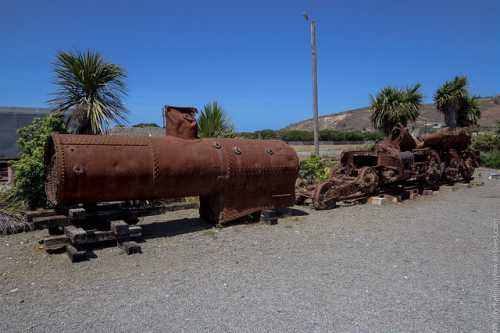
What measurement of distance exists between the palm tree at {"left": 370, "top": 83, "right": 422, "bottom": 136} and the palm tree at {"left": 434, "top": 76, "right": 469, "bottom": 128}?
2779mm

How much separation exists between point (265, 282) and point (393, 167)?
632cm

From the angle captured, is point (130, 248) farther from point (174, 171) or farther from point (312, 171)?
point (312, 171)

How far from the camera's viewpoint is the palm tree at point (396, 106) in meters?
23.6

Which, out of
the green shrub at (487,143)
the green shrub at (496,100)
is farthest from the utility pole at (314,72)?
the green shrub at (496,100)

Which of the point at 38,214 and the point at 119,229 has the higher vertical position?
the point at 38,214

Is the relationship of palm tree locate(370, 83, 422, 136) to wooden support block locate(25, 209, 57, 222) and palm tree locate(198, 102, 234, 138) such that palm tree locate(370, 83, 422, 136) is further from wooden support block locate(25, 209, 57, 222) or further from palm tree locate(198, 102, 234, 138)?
wooden support block locate(25, 209, 57, 222)

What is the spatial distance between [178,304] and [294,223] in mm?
3784

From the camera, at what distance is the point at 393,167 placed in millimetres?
9148

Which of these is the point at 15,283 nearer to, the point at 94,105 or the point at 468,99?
the point at 94,105

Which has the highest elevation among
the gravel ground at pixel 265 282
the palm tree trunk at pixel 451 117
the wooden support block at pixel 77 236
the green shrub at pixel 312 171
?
the palm tree trunk at pixel 451 117

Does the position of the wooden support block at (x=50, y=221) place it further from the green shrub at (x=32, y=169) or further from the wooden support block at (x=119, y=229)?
the green shrub at (x=32, y=169)

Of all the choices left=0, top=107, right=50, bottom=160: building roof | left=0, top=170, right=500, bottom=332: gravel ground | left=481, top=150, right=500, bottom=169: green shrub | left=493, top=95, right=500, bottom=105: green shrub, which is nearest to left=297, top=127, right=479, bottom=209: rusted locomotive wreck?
left=0, top=170, right=500, bottom=332: gravel ground

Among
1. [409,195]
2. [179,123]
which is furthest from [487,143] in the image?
[179,123]

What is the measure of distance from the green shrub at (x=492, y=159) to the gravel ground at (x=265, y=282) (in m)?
14.4
